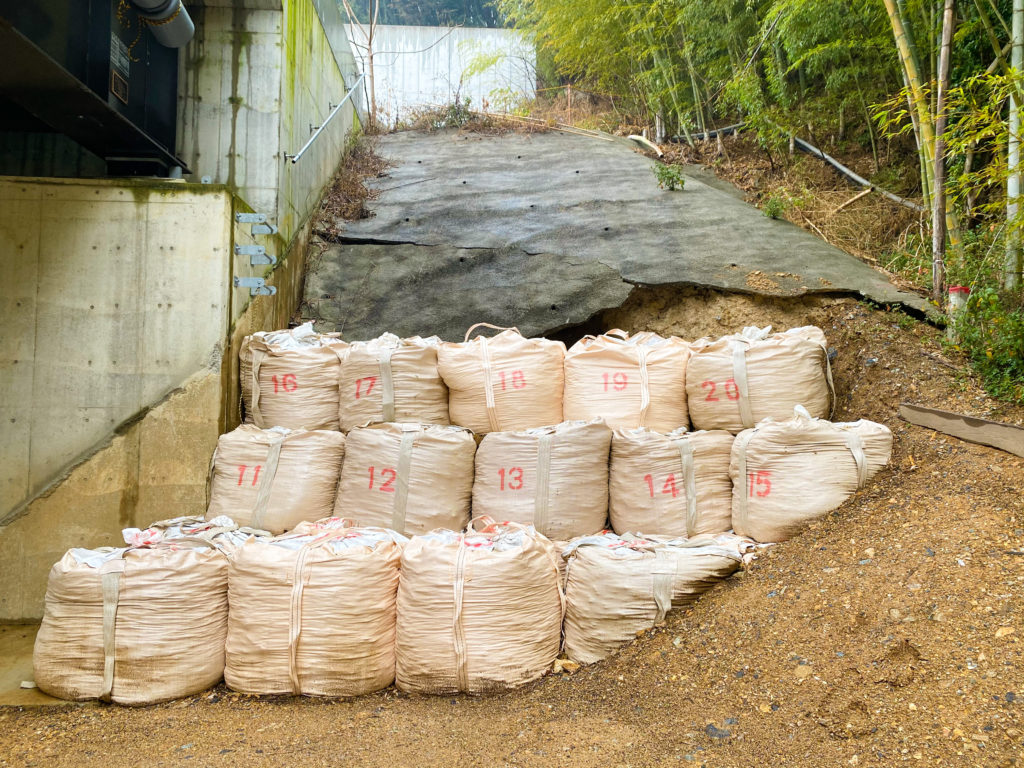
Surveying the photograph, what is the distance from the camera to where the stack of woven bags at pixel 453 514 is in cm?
218

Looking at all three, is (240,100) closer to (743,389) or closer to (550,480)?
(550,480)

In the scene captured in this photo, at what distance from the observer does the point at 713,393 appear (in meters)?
3.04

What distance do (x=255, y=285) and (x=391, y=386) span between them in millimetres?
935

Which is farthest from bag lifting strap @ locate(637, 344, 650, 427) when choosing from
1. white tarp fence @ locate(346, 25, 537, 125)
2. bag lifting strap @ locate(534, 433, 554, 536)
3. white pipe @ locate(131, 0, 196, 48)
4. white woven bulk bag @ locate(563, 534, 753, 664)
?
white tarp fence @ locate(346, 25, 537, 125)

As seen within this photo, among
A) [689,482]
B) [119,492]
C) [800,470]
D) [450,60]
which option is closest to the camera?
[800,470]

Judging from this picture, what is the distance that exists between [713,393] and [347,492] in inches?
69.7

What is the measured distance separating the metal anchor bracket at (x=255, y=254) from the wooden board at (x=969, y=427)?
3.26 m

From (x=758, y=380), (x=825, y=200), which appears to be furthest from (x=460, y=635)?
(x=825, y=200)

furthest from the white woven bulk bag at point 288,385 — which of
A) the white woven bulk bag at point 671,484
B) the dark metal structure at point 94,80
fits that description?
the white woven bulk bag at point 671,484

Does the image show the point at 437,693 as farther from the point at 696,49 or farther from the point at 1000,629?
the point at 696,49

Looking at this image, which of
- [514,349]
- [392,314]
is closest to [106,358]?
[392,314]

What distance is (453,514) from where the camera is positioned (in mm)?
2818

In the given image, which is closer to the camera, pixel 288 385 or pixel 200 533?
pixel 200 533

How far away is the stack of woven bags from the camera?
2184 mm
